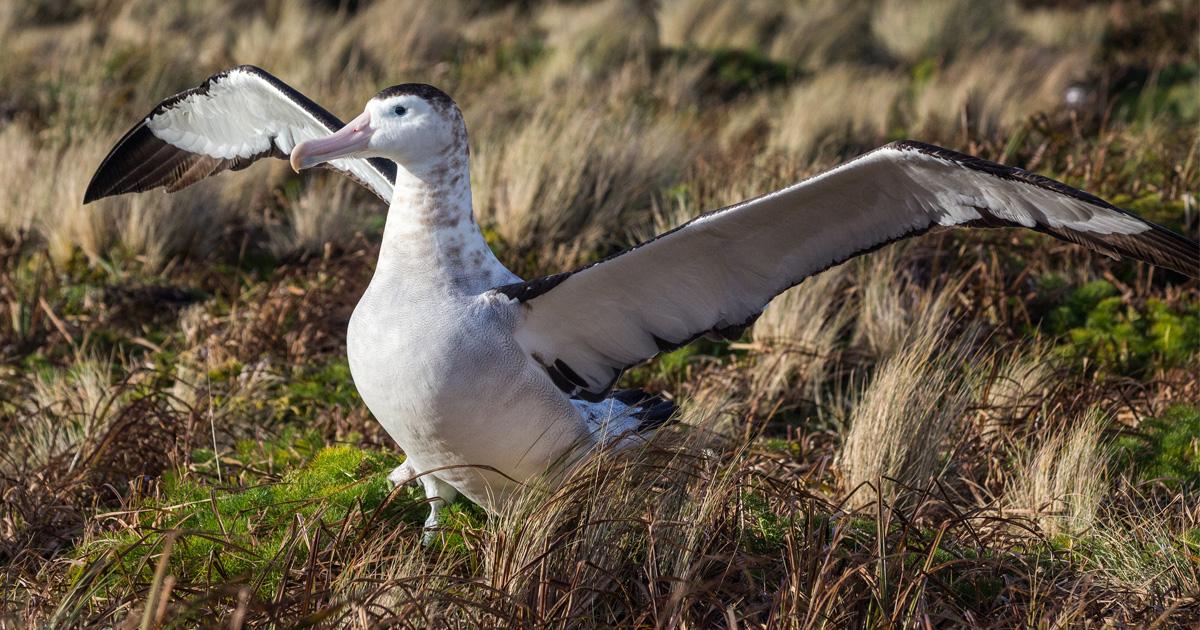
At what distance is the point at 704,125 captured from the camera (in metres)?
9.93

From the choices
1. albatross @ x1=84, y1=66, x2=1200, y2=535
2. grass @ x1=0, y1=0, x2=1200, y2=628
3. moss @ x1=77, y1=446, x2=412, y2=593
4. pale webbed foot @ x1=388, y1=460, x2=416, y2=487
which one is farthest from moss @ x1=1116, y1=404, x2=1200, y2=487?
moss @ x1=77, y1=446, x2=412, y2=593

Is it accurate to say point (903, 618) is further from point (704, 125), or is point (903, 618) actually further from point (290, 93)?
point (704, 125)

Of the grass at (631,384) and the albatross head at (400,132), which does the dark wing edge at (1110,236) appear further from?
the albatross head at (400,132)

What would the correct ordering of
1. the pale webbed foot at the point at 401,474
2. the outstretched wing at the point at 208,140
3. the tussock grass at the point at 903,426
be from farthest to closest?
the outstretched wing at the point at 208,140 < the tussock grass at the point at 903,426 < the pale webbed foot at the point at 401,474

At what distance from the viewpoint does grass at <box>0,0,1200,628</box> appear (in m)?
2.80

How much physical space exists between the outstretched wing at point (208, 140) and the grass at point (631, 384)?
95 cm

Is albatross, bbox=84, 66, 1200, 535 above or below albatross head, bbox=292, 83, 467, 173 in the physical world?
below

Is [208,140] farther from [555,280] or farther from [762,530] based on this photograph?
[762,530]

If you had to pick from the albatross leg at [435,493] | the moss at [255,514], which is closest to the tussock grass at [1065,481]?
the albatross leg at [435,493]

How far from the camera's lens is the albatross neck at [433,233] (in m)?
3.10

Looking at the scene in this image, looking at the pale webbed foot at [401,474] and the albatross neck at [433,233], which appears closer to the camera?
the albatross neck at [433,233]

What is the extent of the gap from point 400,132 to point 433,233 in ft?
1.06

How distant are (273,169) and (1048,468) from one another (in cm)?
628

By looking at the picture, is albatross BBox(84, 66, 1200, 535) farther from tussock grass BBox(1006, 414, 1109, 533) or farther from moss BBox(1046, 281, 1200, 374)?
moss BBox(1046, 281, 1200, 374)
